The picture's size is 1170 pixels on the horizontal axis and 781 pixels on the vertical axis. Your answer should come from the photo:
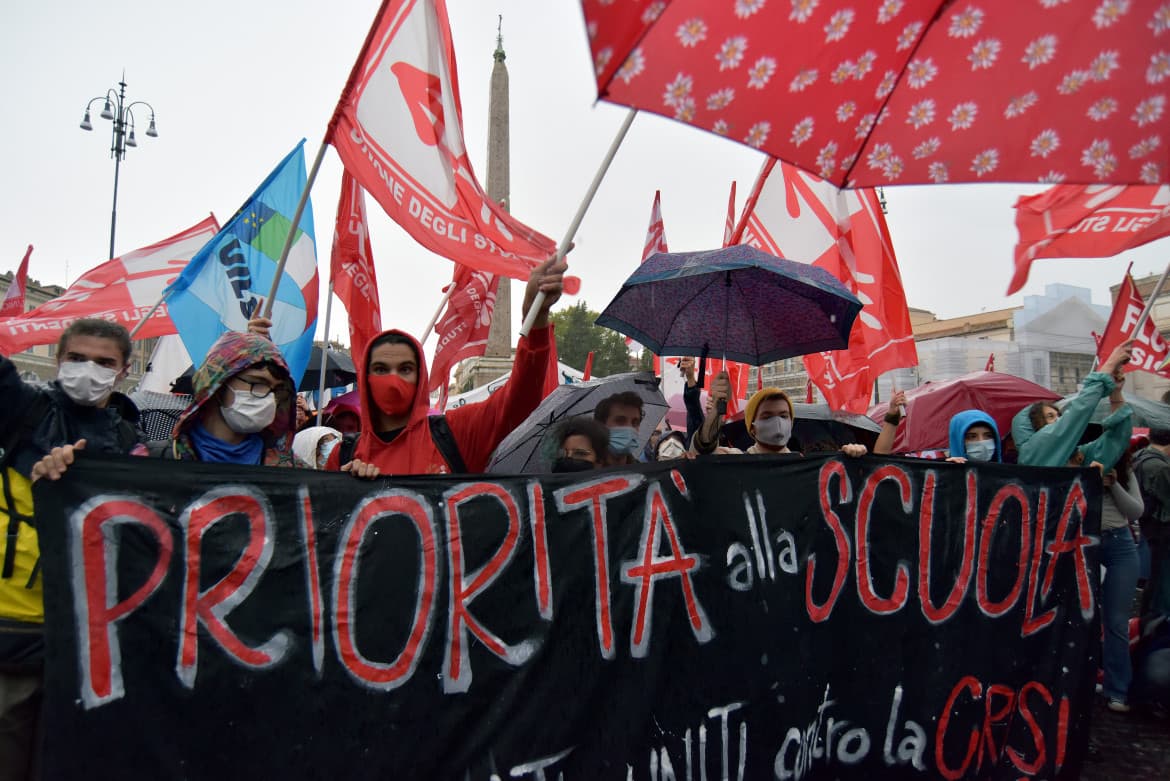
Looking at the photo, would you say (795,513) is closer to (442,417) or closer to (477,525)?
(477,525)

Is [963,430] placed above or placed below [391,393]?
below

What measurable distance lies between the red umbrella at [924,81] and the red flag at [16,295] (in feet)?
28.9

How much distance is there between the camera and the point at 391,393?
279cm

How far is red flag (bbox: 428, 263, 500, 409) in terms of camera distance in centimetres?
653

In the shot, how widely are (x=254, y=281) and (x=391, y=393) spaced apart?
2909mm

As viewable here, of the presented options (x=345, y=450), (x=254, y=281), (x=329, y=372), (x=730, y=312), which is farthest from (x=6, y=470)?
(x=329, y=372)

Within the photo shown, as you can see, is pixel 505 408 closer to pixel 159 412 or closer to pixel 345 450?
pixel 345 450

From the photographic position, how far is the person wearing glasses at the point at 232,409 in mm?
2393

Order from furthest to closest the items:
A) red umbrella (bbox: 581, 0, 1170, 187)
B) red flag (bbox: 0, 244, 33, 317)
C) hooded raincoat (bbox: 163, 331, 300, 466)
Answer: red flag (bbox: 0, 244, 33, 317)
hooded raincoat (bbox: 163, 331, 300, 466)
red umbrella (bbox: 581, 0, 1170, 187)

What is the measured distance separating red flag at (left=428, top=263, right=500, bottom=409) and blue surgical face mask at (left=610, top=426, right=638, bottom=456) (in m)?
3.04

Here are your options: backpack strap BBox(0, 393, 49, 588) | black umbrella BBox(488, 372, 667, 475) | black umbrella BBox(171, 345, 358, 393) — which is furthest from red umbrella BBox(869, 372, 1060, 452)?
backpack strap BBox(0, 393, 49, 588)

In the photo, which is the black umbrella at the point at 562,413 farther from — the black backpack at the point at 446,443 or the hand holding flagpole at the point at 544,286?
the hand holding flagpole at the point at 544,286

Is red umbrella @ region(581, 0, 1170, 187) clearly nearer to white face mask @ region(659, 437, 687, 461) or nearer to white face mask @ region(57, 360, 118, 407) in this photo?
white face mask @ region(57, 360, 118, 407)

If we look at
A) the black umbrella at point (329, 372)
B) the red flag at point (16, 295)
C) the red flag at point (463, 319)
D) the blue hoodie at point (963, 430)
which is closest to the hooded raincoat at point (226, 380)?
the blue hoodie at point (963, 430)
